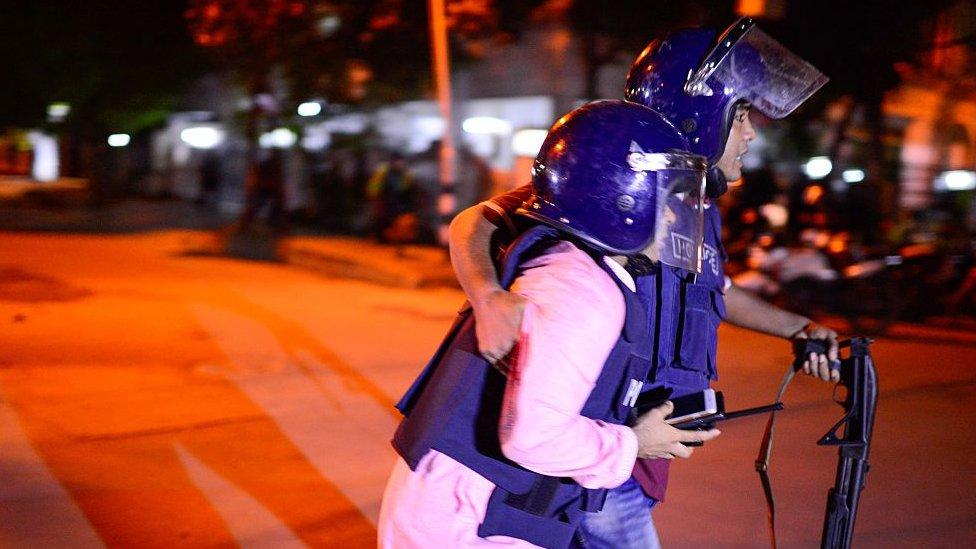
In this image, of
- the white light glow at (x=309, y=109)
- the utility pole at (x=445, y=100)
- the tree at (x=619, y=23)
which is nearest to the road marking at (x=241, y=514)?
the utility pole at (x=445, y=100)

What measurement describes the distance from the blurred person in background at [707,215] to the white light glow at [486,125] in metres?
18.6

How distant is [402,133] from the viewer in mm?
24094

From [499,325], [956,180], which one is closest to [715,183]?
[499,325]

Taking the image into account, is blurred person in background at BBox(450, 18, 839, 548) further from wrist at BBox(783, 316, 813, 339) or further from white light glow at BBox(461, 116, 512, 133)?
white light glow at BBox(461, 116, 512, 133)

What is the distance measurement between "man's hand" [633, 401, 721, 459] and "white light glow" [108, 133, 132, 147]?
92.8ft

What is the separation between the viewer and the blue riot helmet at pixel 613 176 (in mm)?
1965

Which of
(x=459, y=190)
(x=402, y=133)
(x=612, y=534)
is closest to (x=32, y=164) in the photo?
(x=402, y=133)

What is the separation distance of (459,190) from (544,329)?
18414mm

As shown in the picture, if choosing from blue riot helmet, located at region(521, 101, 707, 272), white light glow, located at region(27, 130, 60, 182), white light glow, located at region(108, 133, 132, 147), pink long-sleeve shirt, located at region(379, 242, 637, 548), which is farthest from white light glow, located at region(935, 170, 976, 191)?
white light glow, located at region(27, 130, 60, 182)

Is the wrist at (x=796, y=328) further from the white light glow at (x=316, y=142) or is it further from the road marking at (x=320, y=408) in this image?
the white light glow at (x=316, y=142)

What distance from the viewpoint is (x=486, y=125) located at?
2158cm

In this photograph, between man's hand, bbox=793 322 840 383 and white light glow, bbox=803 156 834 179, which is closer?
man's hand, bbox=793 322 840 383

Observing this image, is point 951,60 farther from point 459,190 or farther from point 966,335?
point 459,190

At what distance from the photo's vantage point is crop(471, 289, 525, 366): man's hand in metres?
1.83
